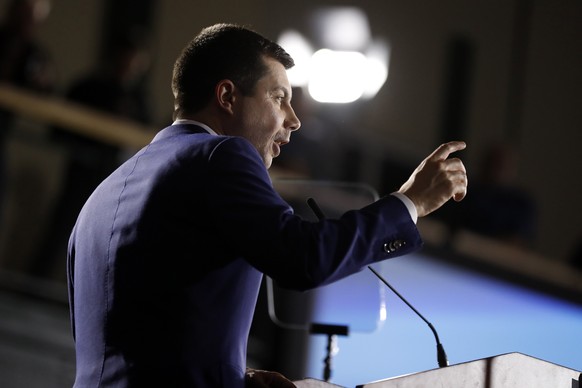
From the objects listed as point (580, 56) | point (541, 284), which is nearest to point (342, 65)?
point (580, 56)

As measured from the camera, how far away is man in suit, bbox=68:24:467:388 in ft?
5.09

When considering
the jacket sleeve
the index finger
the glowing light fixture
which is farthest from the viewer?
the glowing light fixture

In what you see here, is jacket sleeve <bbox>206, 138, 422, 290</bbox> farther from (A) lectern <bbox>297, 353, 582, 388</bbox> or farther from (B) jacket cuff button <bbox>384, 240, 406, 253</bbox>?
(A) lectern <bbox>297, 353, 582, 388</bbox>

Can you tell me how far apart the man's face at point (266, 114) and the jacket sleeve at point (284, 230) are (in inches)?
7.0

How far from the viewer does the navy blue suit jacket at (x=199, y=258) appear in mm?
1547

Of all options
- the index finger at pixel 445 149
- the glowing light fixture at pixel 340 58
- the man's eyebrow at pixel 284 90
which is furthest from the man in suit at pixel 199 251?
the glowing light fixture at pixel 340 58

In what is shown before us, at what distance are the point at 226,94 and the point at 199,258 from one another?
0.34 m

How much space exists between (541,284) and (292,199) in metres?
1.29

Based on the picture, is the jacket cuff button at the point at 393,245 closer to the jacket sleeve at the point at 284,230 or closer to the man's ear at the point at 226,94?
the jacket sleeve at the point at 284,230

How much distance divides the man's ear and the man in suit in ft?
0.29

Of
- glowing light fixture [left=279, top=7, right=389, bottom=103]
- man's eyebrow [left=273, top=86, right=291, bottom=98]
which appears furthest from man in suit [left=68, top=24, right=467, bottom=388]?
glowing light fixture [left=279, top=7, right=389, bottom=103]

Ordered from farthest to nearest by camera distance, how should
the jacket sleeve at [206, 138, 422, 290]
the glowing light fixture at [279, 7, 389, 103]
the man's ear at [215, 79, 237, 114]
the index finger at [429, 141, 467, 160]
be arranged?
the glowing light fixture at [279, 7, 389, 103] → the man's ear at [215, 79, 237, 114] → the index finger at [429, 141, 467, 160] → the jacket sleeve at [206, 138, 422, 290]

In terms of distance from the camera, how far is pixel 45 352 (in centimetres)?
399

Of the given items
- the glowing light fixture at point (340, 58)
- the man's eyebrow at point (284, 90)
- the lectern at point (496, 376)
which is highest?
the glowing light fixture at point (340, 58)
